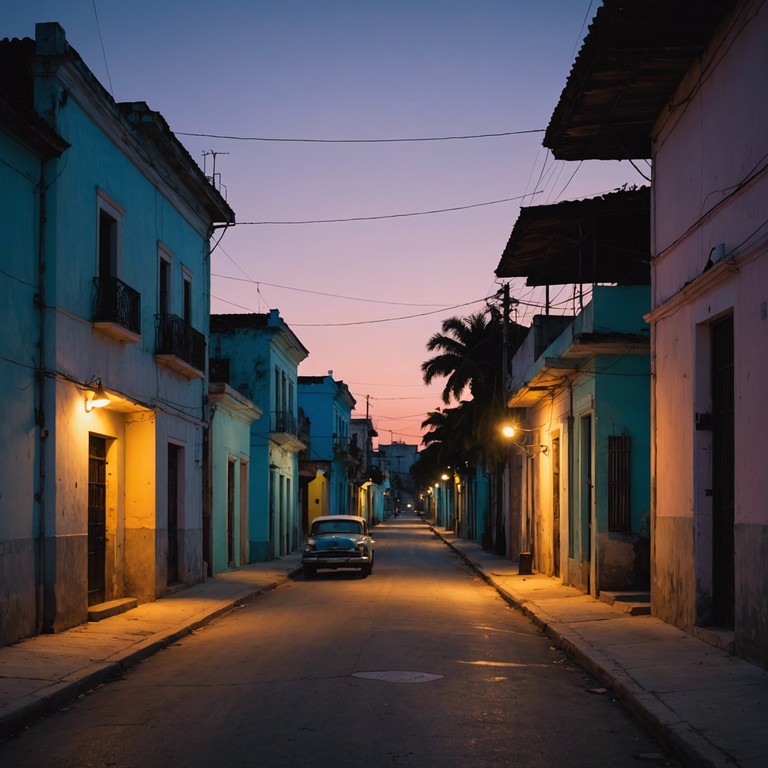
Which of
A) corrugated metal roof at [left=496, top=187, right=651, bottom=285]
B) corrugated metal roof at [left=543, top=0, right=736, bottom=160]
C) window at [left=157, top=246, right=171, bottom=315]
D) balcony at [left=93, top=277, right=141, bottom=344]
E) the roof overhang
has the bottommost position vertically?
the roof overhang

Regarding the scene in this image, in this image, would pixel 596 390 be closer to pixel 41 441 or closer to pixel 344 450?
pixel 41 441

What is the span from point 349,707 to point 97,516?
30.2ft

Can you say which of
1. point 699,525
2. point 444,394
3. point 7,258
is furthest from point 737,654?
point 444,394

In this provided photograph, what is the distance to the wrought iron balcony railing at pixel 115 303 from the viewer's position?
595 inches

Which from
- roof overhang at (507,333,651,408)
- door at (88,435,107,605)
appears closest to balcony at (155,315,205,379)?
door at (88,435,107,605)

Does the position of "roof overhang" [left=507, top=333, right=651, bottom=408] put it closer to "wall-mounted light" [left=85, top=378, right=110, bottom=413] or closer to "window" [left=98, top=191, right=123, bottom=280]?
"window" [left=98, top=191, right=123, bottom=280]

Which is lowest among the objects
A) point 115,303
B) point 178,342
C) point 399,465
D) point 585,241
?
point 399,465

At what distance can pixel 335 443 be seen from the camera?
5825 centimetres

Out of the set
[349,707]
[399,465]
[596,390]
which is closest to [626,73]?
[596,390]

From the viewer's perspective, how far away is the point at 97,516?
16547 mm

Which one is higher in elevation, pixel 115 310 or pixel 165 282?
pixel 165 282

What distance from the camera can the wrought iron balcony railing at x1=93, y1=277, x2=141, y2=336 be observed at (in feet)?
49.6

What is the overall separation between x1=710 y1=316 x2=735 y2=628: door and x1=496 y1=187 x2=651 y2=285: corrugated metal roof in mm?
5062

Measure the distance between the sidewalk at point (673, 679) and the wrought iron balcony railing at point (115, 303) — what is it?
7.44 m
